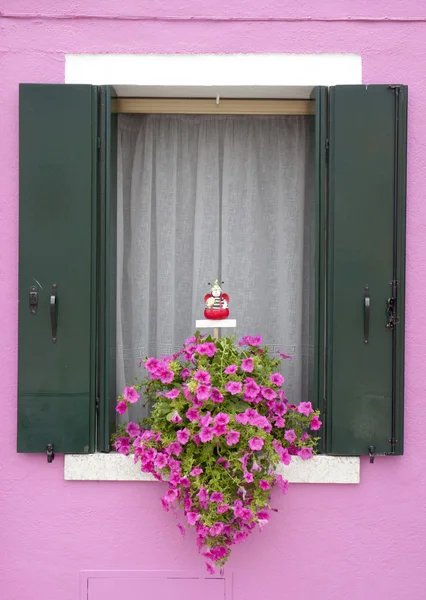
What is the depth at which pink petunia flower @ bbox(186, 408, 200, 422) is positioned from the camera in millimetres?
3004

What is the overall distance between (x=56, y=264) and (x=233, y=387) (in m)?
1.01

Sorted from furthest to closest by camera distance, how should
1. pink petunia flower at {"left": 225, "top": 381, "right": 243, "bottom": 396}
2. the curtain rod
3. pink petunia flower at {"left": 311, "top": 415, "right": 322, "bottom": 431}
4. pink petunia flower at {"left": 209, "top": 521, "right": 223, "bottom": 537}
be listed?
1. the curtain rod
2. pink petunia flower at {"left": 311, "top": 415, "right": 322, "bottom": 431}
3. pink petunia flower at {"left": 225, "top": 381, "right": 243, "bottom": 396}
4. pink petunia flower at {"left": 209, "top": 521, "right": 223, "bottom": 537}

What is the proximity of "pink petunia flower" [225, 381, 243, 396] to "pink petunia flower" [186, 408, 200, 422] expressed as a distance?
17 cm

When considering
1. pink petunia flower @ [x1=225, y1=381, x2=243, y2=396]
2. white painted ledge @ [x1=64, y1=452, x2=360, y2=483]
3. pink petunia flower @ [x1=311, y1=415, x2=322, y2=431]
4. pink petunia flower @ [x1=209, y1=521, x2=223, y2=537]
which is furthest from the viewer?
white painted ledge @ [x1=64, y1=452, x2=360, y2=483]

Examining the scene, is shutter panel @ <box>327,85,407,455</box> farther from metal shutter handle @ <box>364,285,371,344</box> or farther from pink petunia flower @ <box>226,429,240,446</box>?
pink petunia flower @ <box>226,429,240,446</box>

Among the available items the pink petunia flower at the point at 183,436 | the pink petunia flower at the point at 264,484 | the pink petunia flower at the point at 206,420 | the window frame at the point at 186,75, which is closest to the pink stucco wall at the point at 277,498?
the window frame at the point at 186,75

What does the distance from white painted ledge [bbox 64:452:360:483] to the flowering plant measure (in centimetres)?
7

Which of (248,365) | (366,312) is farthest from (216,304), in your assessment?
(366,312)

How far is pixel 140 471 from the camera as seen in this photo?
325 cm

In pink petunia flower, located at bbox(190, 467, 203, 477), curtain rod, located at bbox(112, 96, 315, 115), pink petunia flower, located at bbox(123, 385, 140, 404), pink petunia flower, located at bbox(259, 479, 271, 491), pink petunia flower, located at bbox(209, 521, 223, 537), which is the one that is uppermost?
curtain rod, located at bbox(112, 96, 315, 115)

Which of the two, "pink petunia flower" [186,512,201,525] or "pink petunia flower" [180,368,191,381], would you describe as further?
"pink petunia flower" [180,368,191,381]

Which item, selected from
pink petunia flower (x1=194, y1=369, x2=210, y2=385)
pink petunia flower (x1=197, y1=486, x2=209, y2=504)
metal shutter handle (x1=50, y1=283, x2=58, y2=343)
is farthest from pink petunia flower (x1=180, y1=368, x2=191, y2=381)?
metal shutter handle (x1=50, y1=283, x2=58, y2=343)

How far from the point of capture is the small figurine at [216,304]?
3.29m

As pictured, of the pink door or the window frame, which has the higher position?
the window frame
